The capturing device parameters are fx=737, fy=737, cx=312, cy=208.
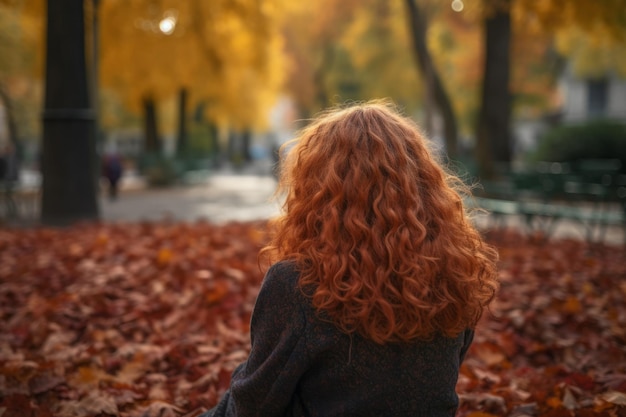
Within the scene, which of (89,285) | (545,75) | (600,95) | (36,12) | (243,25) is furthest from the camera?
(600,95)

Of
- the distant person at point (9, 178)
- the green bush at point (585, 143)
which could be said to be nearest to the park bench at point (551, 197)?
the green bush at point (585, 143)

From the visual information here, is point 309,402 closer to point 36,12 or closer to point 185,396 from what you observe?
point 185,396

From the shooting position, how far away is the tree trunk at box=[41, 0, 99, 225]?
898 centimetres

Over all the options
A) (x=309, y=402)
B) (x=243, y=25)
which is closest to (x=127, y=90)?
(x=243, y=25)

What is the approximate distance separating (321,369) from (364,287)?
0.27 m

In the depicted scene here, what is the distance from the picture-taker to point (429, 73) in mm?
20578

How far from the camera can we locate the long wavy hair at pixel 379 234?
1.96 metres

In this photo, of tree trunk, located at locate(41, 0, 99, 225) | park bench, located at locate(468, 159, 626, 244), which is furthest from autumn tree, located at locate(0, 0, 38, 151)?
park bench, located at locate(468, 159, 626, 244)

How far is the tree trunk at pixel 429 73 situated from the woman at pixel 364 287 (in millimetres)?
18537

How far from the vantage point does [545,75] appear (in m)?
38.7

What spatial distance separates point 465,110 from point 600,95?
7426 millimetres

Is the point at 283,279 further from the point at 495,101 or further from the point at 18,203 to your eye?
Answer: the point at 495,101

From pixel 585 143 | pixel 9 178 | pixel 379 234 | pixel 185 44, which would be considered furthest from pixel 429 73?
pixel 379 234

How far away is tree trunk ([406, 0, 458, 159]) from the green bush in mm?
2533
